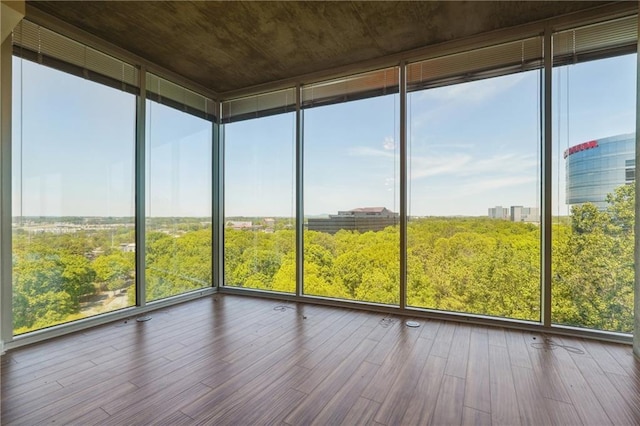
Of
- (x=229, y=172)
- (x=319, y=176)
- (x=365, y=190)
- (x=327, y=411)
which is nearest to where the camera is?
(x=327, y=411)

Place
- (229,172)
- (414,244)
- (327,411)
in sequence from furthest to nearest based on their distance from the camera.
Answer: (229,172) → (414,244) → (327,411)

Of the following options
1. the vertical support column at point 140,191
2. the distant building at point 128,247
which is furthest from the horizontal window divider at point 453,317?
the distant building at point 128,247

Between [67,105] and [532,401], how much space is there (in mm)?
5000

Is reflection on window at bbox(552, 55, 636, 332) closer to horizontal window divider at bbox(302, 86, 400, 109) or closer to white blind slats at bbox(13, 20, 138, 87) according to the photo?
horizontal window divider at bbox(302, 86, 400, 109)

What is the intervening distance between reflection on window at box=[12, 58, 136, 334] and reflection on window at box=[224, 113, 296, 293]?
1493mm

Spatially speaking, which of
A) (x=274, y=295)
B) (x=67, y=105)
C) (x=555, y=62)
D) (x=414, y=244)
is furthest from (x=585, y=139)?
(x=67, y=105)

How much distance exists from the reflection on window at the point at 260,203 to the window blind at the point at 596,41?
331 cm

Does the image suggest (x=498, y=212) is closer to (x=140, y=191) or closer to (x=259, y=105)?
(x=259, y=105)

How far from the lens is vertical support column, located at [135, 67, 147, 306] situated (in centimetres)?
386

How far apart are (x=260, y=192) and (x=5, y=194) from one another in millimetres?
2825

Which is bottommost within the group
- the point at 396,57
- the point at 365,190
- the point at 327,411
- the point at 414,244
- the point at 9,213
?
the point at 327,411

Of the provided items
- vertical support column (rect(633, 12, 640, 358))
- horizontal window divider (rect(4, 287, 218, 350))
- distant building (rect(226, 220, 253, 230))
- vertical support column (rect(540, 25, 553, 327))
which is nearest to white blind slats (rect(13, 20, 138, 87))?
distant building (rect(226, 220, 253, 230))

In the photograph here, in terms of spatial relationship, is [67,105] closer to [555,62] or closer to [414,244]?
[414,244]

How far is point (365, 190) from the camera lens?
161 inches
